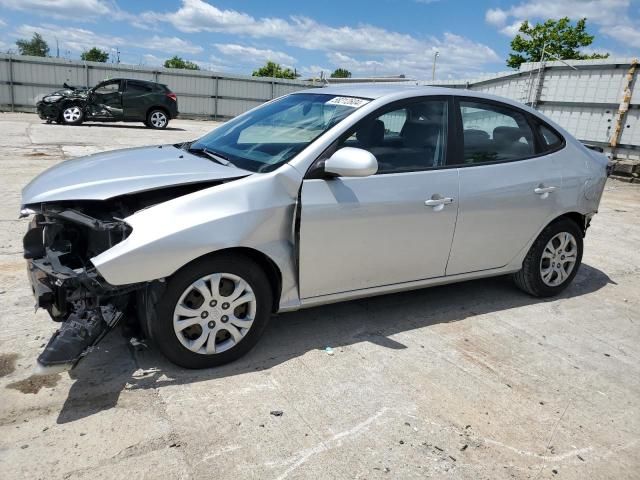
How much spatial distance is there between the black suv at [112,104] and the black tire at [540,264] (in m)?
16.0

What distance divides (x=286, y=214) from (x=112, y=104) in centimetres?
1633

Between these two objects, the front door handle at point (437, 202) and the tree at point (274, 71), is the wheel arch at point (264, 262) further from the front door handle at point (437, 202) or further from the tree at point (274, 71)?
the tree at point (274, 71)

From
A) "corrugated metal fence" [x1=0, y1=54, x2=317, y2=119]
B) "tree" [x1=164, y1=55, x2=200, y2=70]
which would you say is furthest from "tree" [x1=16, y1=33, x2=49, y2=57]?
"corrugated metal fence" [x1=0, y1=54, x2=317, y2=119]

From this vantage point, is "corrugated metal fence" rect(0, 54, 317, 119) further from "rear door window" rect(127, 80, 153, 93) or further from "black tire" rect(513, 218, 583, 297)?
"black tire" rect(513, 218, 583, 297)

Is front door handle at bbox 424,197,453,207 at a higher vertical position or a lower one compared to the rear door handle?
lower

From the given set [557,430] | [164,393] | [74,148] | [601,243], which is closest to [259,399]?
[164,393]

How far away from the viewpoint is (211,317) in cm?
312

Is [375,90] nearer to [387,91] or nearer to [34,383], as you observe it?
[387,91]

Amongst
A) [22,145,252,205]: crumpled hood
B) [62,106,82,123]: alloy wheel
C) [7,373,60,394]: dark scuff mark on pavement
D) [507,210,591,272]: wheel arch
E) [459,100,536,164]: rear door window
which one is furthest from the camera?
[62,106,82,123]: alloy wheel

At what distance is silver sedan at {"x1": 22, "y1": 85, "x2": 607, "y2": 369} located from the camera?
114 inches

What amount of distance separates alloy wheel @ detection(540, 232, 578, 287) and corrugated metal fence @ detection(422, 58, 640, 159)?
9.40 meters

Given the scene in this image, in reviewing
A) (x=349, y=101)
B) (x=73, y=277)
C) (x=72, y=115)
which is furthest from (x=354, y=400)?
(x=72, y=115)

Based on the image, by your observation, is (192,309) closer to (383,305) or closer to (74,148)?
(383,305)

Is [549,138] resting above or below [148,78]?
below
